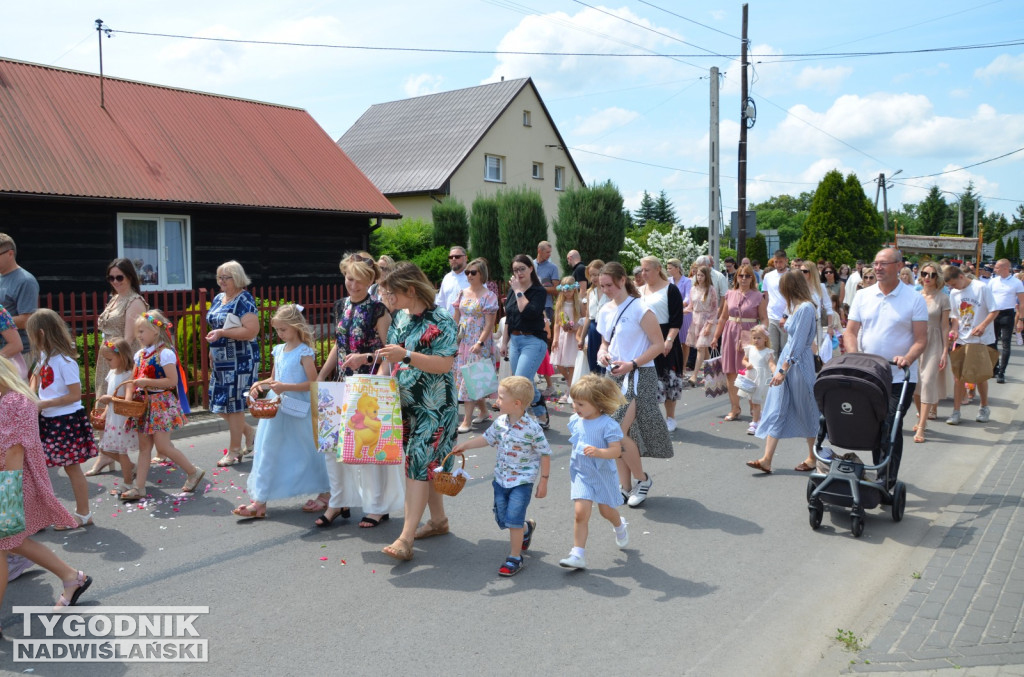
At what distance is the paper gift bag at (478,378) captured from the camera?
8789 mm

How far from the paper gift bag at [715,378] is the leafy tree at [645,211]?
77.5 m

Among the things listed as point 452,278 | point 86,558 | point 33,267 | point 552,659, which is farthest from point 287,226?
point 552,659

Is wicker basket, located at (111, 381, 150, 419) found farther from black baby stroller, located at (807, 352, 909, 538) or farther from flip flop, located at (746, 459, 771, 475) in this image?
flip flop, located at (746, 459, 771, 475)

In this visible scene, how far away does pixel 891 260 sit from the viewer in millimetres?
6969

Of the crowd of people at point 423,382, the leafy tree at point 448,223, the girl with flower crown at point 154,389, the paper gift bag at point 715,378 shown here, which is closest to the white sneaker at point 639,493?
the crowd of people at point 423,382

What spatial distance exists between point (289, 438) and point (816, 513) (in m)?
3.90

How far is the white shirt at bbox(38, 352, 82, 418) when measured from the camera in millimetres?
6016

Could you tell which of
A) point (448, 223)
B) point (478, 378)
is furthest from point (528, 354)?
point (448, 223)

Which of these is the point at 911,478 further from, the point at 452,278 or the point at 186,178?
the point at 186,178

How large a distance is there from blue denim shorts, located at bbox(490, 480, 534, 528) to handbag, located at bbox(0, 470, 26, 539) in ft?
8.48

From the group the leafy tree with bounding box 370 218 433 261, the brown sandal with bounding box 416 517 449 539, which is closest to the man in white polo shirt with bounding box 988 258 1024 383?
the brown sandal with bounding box 416 517 449 539

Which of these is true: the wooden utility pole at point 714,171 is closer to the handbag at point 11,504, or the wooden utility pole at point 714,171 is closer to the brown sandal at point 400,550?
the brown sandal at point 400,550

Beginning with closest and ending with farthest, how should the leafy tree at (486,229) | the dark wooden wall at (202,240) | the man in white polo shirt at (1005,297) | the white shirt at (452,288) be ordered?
the white shirt at (452,288) → the man in white polo shirt at (1005,297) → the dark wooden wall at (202,240) → the leafy tree at (486,229)

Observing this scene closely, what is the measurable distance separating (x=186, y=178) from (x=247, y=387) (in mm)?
11606
